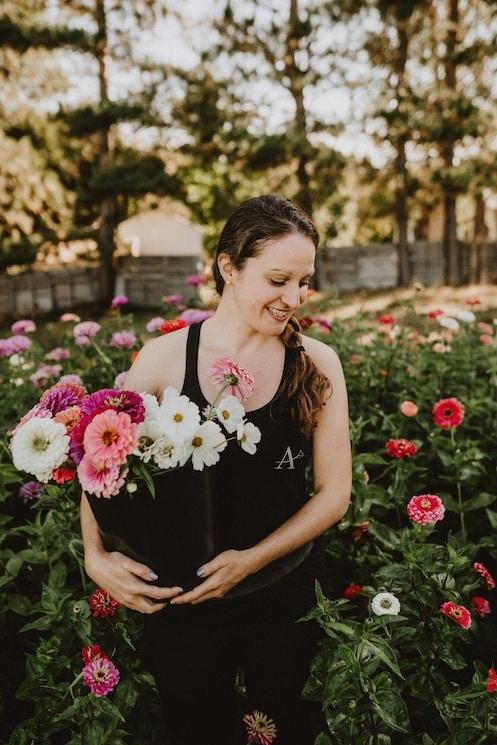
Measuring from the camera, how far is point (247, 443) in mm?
979

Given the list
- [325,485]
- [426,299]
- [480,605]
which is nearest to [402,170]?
[426,299]

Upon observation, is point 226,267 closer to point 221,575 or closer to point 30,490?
point 221,575

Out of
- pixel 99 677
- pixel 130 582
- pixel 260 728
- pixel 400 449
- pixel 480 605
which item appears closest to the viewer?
pixel 130 582

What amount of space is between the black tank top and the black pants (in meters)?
0.06

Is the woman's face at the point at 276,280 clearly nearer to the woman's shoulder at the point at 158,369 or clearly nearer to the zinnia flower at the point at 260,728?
the woman's shoulder at the point at 158,369

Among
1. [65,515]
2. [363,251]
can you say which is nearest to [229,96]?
[363,251]

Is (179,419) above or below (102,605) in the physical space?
above

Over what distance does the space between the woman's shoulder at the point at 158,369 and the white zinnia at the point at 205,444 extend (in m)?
0.35

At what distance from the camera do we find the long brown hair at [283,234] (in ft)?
4.04

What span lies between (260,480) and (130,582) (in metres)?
0.34

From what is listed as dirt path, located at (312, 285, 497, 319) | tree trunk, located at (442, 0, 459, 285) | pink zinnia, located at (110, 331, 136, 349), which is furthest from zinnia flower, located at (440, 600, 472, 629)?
tree trunk, located at (442, 0, 459, 285)

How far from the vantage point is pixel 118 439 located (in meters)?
0.85

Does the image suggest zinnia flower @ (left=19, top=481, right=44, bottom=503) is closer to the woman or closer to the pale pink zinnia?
the woman

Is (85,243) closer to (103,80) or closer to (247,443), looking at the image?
(103,80)
